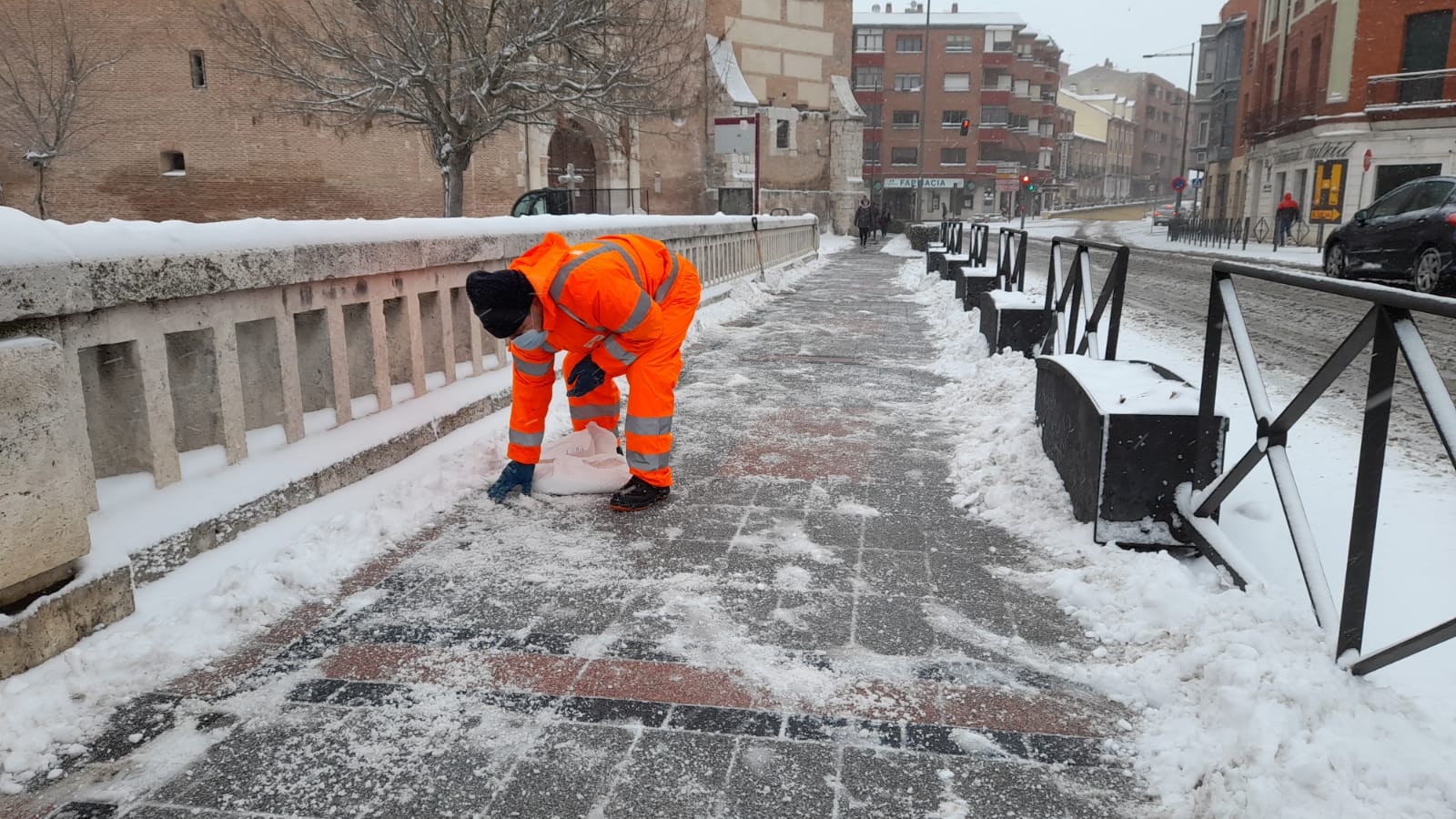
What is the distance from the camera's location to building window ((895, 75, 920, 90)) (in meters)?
66.8

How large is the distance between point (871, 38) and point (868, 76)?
2.60 metres

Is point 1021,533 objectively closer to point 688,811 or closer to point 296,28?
point 688,811

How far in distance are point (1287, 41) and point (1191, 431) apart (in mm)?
38146

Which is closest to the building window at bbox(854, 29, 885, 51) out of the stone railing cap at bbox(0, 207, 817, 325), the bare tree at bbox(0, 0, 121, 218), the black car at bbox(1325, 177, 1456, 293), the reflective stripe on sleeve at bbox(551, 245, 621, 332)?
the bare tree at bbox(0, 0, 121, 218)

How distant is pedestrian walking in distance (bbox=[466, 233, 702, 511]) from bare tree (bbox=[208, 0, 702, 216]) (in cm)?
1242

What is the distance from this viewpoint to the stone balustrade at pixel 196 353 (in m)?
2.70

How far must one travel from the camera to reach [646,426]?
14.1ft

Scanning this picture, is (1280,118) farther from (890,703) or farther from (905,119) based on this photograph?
(890,703)

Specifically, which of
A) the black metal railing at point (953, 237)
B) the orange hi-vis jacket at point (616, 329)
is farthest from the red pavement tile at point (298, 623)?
the black metal railing at point (953, 237)

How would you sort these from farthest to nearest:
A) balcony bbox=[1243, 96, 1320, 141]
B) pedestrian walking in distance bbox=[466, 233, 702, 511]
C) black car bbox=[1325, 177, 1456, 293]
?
balcony bbox=[1243, 96, 1320, 141], black car bbox=[1325, 177, 1456, 293], pedestrian walking in distance bbox=[466, 233, 702, 511]

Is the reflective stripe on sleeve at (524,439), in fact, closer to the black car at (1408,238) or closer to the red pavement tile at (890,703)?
the red pavement tile at (890,703)

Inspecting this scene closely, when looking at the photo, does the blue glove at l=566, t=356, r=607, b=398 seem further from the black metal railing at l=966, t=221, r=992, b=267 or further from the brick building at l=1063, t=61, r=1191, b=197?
the brick building at l=1063, t=61, r=1191, b=197

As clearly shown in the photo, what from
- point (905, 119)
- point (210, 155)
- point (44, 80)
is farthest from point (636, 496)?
point (905, 119)

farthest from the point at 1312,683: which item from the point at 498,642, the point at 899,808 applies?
the point at 498,642
